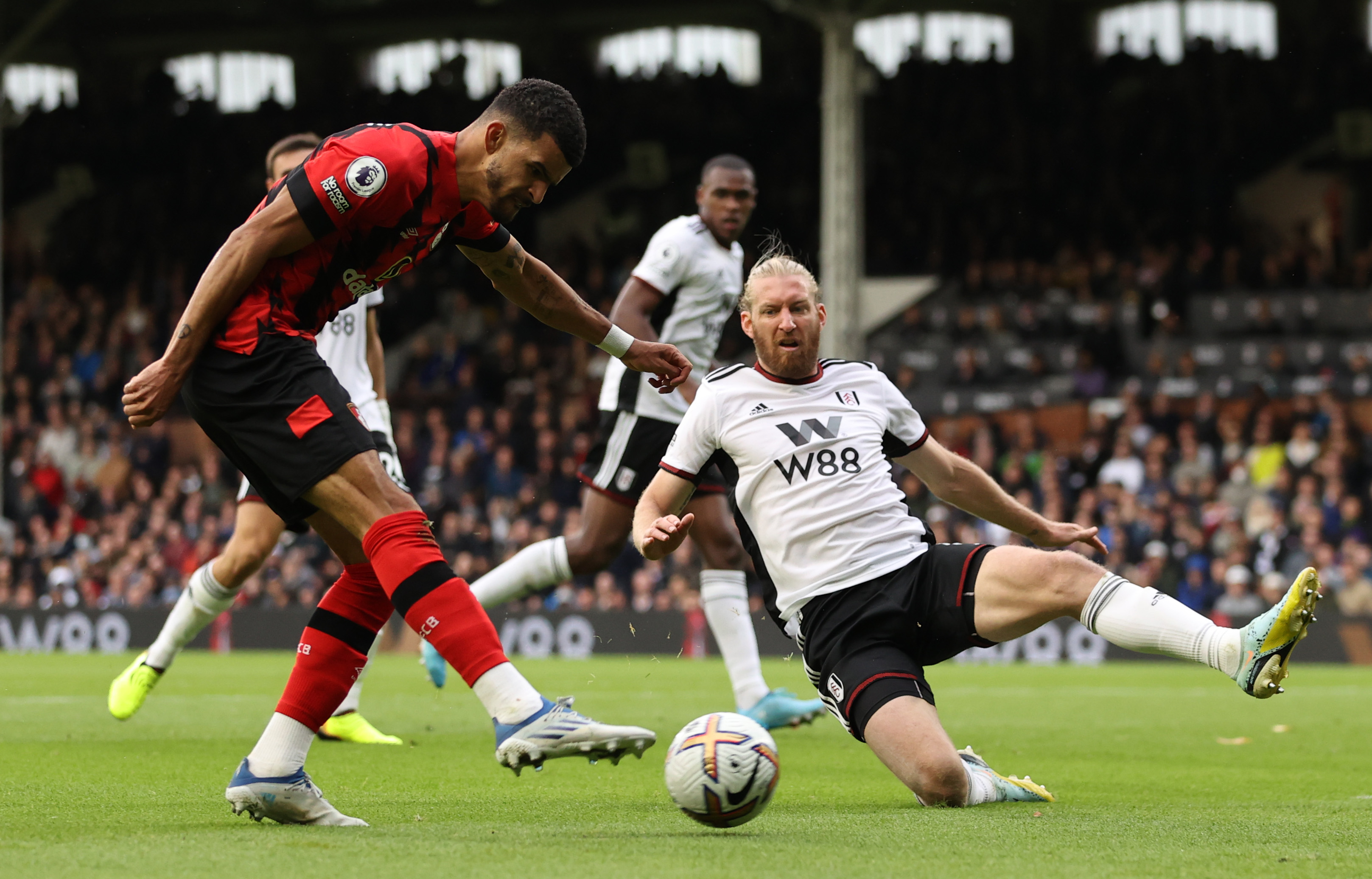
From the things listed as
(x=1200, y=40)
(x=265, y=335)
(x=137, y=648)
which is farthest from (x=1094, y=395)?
(x=265, y=335)

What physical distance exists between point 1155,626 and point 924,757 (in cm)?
72

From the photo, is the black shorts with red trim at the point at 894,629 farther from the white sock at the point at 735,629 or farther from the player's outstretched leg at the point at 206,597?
the player's outstretched leg at the point at 206,597

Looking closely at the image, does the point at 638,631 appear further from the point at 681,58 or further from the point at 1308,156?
the point at 681,58

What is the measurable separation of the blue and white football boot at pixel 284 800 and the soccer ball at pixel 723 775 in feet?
2.67

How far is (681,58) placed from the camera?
1169 inches

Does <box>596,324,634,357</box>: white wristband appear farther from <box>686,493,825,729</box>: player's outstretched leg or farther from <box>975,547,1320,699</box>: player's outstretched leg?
<box>686,493,825,729</box>: player's outstretched leg

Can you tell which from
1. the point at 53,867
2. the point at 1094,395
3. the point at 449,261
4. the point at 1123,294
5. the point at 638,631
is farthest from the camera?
the point at 449,261

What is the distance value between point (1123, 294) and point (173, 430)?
1354 centimetres

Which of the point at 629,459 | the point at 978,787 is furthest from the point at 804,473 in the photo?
the point at 629,459

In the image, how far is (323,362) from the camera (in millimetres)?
4039

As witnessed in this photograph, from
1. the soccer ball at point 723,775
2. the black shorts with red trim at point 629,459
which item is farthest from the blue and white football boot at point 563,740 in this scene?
the black shorts with red trim at point 629,459

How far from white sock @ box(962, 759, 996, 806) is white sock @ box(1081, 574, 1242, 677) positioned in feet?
1.80

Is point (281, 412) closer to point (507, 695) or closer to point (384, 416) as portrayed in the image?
point (507, 695)

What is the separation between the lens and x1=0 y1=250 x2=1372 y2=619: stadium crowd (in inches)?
612
